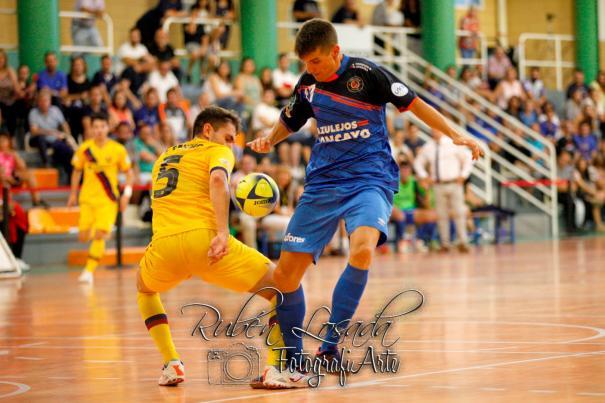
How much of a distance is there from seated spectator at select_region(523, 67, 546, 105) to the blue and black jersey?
2234cm

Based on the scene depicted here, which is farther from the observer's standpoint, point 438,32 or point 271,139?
point 438,32

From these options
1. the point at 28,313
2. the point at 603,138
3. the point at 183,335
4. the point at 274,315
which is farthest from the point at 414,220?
the point at 274,315

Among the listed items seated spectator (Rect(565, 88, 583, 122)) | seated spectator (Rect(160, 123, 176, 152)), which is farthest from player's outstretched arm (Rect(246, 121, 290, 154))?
seated spectator (Rect(565, 88, 583, 122))

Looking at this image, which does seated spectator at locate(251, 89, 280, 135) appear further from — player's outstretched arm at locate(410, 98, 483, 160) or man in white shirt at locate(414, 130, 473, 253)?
player's outstretched arm at locate(410, 98, 483, 160)

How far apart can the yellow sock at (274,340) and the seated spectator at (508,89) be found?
22.0m

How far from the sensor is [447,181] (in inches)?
854

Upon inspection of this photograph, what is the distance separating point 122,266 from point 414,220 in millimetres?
6038

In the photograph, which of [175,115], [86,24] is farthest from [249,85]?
[86,24]

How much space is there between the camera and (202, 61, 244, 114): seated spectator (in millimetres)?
22489

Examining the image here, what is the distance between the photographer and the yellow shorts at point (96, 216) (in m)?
16.7

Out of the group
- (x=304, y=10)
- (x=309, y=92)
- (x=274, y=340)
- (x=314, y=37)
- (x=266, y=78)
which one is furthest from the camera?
(x=304, y=10)

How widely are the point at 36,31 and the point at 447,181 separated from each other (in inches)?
315

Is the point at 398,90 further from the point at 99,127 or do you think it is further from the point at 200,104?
the point at 200,104

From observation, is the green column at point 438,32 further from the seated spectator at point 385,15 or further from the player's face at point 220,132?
the player's face at point 220,132
